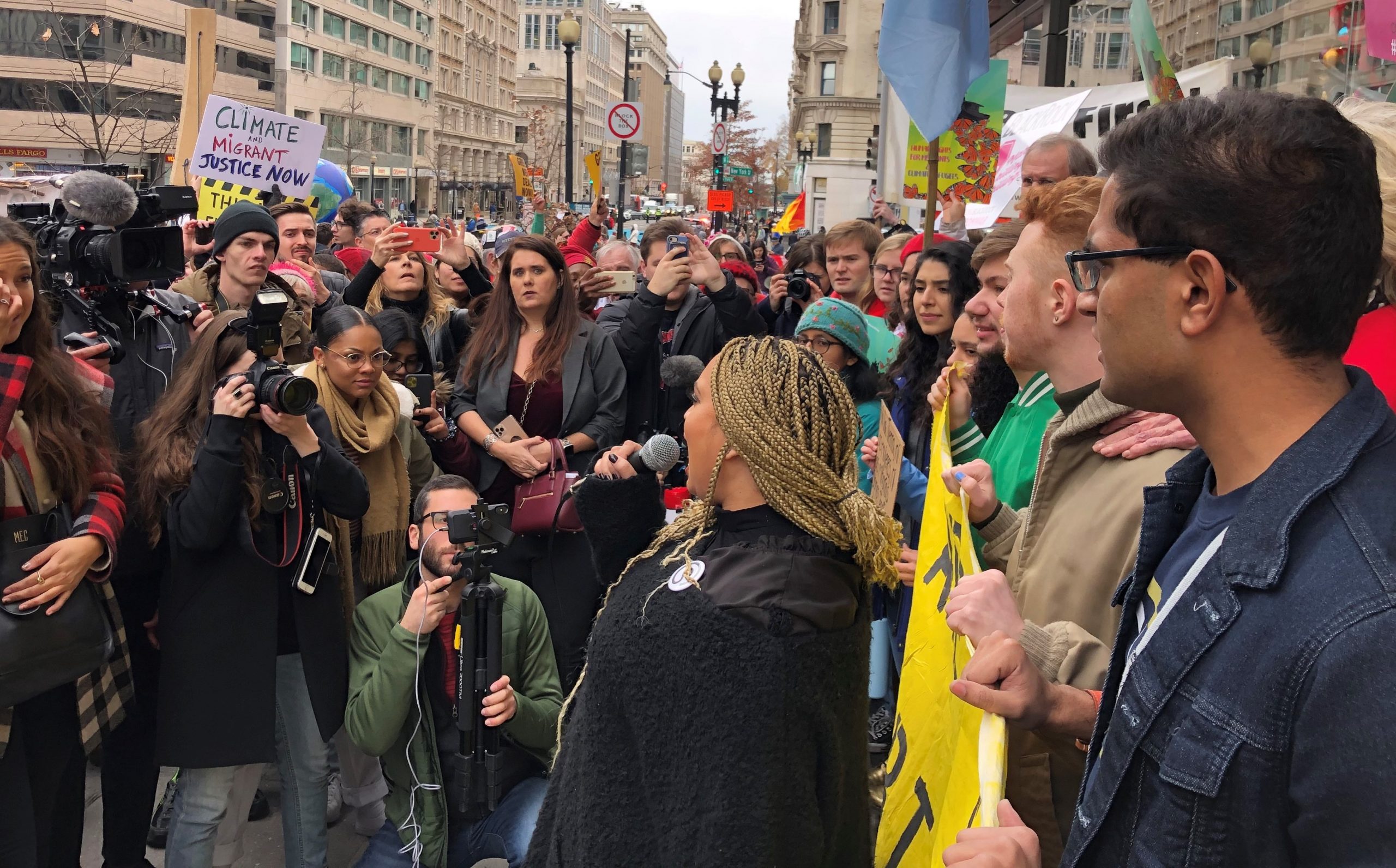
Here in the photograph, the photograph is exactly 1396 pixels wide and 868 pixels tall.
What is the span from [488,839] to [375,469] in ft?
5.10

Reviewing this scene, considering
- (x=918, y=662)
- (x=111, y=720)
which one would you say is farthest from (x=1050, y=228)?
(x=111, y=720)

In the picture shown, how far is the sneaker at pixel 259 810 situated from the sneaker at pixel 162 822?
0.31 m

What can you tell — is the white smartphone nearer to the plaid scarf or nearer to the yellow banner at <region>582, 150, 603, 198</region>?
the plaid scarf

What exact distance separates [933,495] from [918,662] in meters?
0.53

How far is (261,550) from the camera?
3.74 metres

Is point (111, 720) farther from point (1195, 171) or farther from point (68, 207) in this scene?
point (1195, 171)

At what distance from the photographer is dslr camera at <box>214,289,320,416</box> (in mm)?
3586

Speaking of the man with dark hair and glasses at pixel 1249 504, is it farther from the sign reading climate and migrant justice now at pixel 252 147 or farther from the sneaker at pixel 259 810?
the sign reading climate and migrant justice now at pixel 252 147

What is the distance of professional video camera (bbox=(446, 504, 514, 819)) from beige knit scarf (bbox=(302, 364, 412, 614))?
1.12m

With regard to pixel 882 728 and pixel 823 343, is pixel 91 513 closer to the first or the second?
pixel 823 343

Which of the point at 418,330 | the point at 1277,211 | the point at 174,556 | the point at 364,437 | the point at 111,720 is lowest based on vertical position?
the point at 111,720

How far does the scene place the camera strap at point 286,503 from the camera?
3686 mm

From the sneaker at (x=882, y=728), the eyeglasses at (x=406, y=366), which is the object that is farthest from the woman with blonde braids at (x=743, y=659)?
the eyeglasses at (x=406, y=366)

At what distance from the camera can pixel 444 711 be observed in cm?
384
